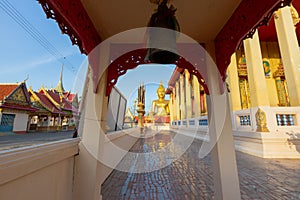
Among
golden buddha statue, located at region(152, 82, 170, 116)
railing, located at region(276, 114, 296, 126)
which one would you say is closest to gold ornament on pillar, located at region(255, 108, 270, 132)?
railing, located at region(276, 114, 296, 126)

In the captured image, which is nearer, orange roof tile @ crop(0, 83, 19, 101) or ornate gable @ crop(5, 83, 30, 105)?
orange roof tile @ crop(0, 83, 19, 101)

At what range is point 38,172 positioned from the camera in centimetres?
90

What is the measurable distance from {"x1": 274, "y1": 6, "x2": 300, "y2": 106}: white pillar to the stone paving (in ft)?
7.60

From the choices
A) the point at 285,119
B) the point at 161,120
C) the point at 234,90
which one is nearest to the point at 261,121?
the point at 285,119

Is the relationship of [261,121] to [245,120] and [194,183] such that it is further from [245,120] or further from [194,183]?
[194,183]

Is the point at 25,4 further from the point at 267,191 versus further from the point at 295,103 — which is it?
the point at 295,103

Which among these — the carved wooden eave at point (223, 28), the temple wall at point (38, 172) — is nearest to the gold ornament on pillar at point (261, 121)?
the carved wooden eave at point (223, 28)

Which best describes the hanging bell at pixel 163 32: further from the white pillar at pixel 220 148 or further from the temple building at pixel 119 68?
the white pillar at pixel 220 148

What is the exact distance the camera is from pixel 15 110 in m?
1.02

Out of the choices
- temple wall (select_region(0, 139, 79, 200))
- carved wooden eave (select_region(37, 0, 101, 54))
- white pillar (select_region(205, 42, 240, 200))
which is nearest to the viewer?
temple wall (select_region(0, 139, 79, 200))

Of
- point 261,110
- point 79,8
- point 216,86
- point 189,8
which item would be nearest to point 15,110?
point 79,8

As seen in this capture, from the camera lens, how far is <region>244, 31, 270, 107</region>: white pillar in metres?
4.31

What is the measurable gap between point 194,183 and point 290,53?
16.3 ft

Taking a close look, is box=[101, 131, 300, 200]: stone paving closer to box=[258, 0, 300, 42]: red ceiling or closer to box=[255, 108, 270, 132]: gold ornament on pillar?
box=[255, 108, 270, 132]: gold ornament on pillar
